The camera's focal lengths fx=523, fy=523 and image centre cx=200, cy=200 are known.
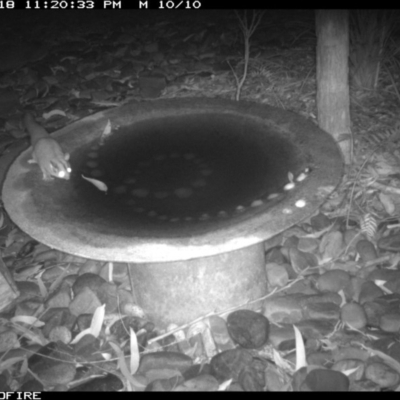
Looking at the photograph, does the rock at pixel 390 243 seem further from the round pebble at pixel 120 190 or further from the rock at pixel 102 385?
the rock at pixel 102 385

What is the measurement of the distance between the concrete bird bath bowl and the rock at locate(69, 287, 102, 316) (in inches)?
7.7

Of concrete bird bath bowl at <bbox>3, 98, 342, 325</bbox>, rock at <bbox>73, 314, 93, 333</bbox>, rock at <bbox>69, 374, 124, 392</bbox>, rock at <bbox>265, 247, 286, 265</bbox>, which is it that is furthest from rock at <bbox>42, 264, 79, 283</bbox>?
rock at <bbox>265, 247, 286, 265</bbox>

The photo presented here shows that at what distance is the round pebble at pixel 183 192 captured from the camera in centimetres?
197

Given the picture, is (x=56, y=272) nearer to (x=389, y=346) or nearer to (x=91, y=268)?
(x=91, y=268)

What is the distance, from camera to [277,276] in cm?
230

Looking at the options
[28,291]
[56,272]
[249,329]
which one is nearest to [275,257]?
[249,329]

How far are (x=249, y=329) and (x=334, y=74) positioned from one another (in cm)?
148

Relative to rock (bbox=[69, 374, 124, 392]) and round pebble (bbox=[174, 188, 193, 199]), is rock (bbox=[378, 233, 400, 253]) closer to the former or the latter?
round pebble (bbox=[174, 188, 193, 199])

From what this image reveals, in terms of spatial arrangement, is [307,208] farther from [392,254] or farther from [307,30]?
[307,30]

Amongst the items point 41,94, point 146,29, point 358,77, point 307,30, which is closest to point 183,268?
point 358,77

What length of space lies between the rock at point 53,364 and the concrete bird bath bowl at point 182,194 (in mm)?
382

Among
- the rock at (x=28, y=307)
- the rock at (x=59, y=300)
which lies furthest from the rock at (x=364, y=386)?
the rock at (x=28, y=307)

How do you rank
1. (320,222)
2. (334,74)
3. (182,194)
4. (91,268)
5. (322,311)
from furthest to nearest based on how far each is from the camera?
(334,74)
(320,222)
(91,268)
(322,311)
(182,194)

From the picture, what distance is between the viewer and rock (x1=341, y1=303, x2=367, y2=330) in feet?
6.68
